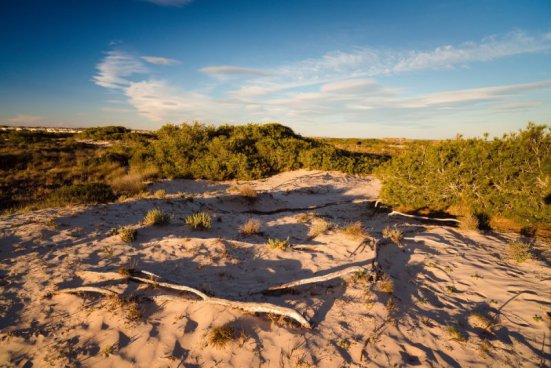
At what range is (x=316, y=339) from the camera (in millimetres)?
3463

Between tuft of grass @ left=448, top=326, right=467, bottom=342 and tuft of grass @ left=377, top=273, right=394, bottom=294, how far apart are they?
0.96m

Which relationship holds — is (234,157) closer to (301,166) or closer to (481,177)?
(301,166)

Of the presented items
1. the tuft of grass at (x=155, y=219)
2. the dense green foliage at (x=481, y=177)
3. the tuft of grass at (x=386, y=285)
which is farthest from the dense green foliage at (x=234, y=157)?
the tuft of grass at (x=386, y=285)

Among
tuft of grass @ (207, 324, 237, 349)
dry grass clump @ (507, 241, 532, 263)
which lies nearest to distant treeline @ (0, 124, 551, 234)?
dry grass clump @ (507, 241, 532, 263)

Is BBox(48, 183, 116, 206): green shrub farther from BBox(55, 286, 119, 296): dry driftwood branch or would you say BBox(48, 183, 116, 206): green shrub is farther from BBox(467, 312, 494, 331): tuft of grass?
BBox(467, 312, 494, 331): tuft of grass

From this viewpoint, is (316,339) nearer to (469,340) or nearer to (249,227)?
(469,340)

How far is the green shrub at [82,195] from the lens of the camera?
908cm

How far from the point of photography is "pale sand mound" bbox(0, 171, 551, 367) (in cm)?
328

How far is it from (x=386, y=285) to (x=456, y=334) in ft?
3.76

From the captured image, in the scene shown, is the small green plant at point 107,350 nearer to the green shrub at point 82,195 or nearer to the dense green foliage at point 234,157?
the green shrub at point 82,195

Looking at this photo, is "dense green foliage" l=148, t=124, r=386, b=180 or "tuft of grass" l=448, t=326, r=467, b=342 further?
"dense green foliage" l=148, t=124, r=386, b=180

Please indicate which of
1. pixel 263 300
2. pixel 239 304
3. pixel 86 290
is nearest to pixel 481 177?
pixel 263 300

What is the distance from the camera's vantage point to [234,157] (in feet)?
53.8

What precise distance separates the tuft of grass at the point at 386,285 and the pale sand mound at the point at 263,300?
0.7 inches
